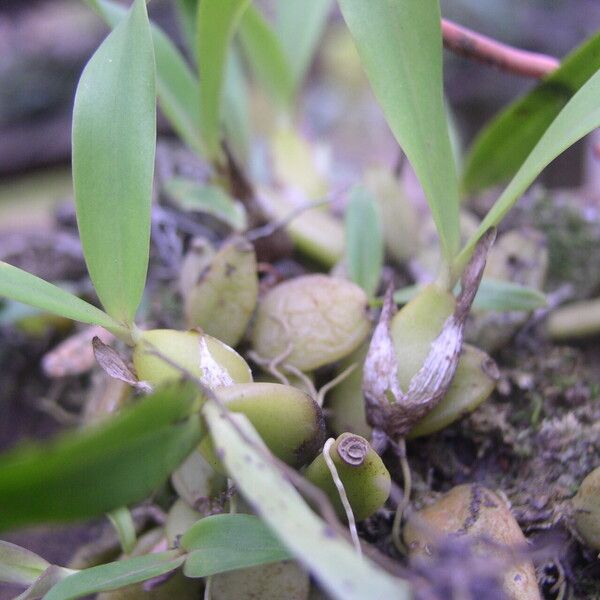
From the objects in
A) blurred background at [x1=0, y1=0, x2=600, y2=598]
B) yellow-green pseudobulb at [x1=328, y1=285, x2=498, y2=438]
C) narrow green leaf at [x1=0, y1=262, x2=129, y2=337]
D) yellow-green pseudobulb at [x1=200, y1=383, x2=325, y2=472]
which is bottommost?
blurred background at [x1=0, y1=0, x2=600, y2=598]

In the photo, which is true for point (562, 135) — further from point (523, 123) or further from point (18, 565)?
point (18, 565)

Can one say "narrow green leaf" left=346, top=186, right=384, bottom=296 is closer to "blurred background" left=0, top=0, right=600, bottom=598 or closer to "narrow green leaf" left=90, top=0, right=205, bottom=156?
"narrow green leaf" left=90, top=0, right=205, bottom=156

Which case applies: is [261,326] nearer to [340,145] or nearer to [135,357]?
[135,357]

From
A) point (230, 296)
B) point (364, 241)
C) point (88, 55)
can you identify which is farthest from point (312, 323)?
point (88, 55)

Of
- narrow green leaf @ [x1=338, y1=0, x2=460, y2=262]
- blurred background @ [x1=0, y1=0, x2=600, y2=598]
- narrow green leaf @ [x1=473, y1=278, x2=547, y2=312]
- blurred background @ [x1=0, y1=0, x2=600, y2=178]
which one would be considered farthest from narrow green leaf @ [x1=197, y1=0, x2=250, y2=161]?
blurred background @ [x1=0, y1=0, x2=600, y2=178]

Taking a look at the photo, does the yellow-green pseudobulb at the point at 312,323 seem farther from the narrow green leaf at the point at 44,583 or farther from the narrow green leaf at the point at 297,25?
the narrow green leaf at the point at 297,25

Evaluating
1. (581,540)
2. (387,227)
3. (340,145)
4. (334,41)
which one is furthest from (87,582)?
(334,41)
